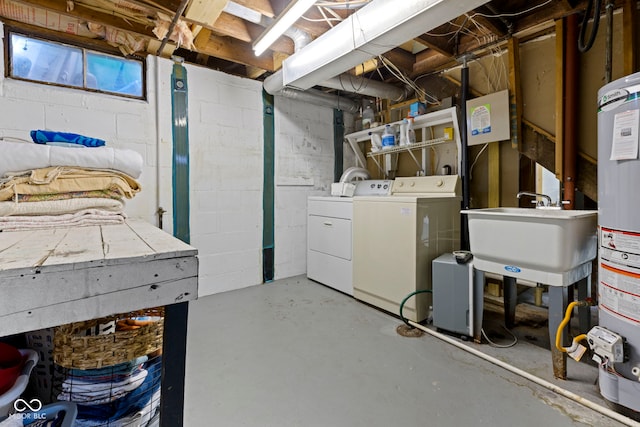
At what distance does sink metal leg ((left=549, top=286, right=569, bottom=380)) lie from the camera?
1.61m

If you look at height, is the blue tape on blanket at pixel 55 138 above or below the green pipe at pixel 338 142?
below

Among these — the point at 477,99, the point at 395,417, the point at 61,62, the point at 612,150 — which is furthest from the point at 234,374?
the point at 477,99

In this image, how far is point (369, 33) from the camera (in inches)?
74.7

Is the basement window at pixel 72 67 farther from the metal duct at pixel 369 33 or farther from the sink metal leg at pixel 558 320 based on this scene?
the sink metal leg at pixel 558 320

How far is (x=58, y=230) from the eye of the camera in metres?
1.20

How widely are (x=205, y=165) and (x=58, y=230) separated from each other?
1849 millimetres

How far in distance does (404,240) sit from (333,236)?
3.11ft

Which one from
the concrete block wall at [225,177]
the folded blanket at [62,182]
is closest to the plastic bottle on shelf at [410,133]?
the concrete block wall at [225,177]

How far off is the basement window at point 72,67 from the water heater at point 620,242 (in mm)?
3252

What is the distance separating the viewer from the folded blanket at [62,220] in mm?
1179

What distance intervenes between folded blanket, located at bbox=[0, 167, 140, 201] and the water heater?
7.46ft

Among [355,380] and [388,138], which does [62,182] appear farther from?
[388,138]

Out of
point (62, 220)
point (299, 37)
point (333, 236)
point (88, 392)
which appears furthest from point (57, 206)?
point (333, 236)

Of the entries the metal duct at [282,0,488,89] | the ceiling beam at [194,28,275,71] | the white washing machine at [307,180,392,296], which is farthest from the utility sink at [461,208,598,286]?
the ceiling beam at [194,28,275,71]
